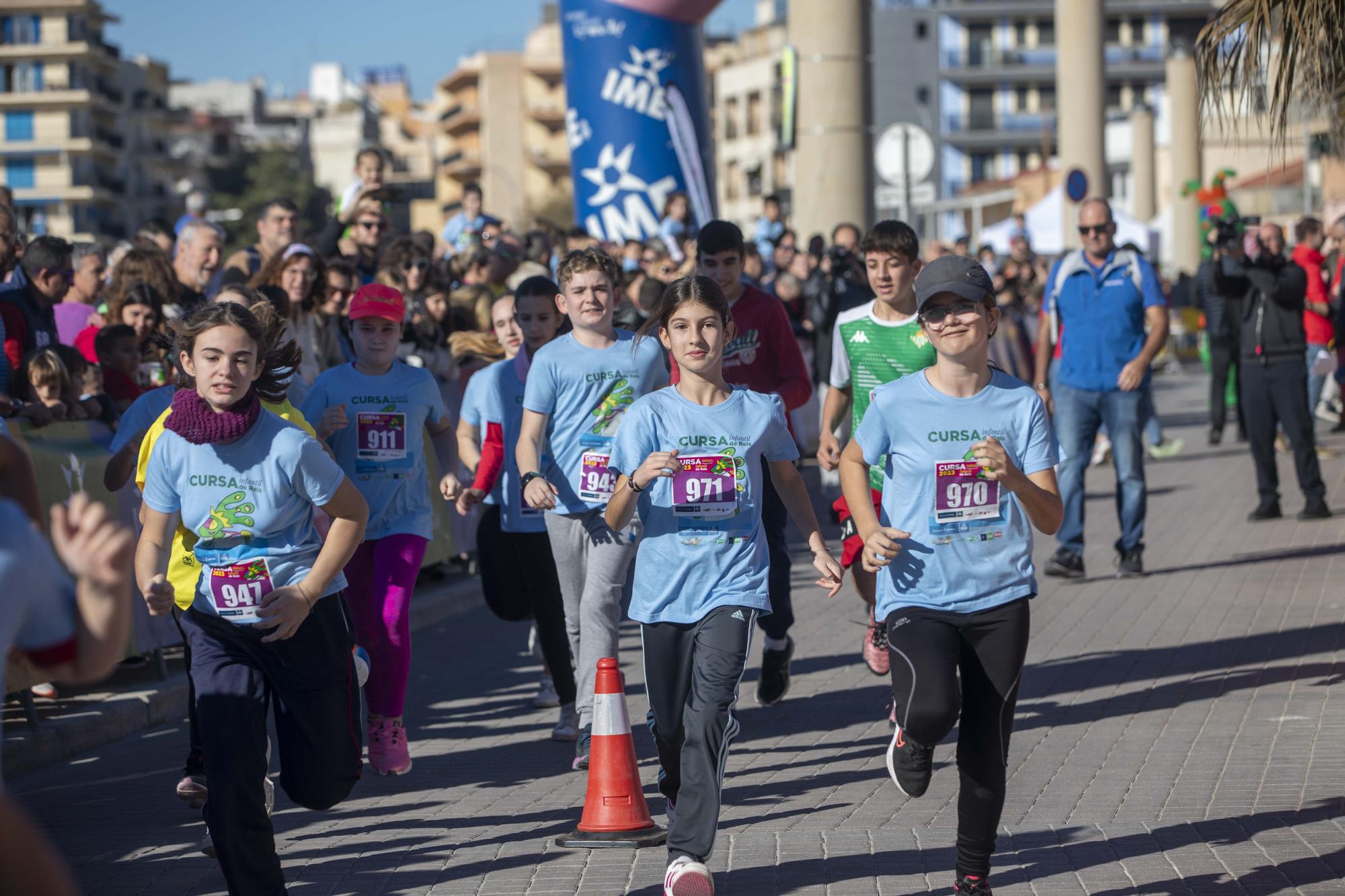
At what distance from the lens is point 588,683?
725 centimetres

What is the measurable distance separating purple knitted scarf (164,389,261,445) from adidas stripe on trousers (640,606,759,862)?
136cm

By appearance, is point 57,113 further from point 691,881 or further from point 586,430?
point 691,881

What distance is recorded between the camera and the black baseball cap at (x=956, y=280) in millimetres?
5387

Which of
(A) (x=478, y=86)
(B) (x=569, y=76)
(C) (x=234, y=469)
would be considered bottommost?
(C) (x=234, y=469)

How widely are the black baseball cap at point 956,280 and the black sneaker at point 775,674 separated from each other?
10.7ft

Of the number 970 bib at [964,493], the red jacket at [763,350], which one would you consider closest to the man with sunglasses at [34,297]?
the red jacket at [763,350]

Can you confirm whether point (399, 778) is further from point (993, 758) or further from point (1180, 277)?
point (1180, 277)

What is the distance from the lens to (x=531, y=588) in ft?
26.3

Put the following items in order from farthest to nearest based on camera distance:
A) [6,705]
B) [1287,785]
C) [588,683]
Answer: [6,705]
[588,683]
[1287,785]

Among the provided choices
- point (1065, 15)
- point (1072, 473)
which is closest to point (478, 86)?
point (1065, 15)

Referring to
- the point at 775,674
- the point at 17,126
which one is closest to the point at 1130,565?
the point at 775,674

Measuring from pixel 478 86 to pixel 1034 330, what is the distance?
111m

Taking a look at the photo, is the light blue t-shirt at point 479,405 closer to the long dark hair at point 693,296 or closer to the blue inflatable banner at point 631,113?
the long dark hair at point 693,296

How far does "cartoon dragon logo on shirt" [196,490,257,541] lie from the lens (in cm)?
537
